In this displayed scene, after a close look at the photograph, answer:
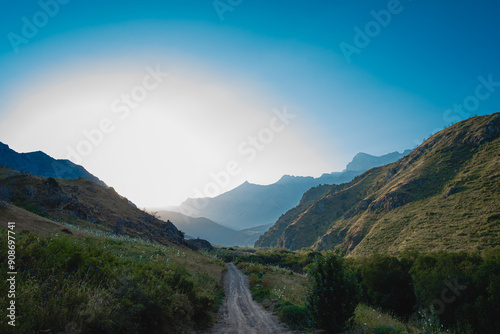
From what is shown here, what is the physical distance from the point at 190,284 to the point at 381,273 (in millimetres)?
26082

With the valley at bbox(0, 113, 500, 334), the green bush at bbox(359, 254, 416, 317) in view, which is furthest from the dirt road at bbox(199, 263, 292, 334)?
the green bush at bbox(359, 254, 416, 317)

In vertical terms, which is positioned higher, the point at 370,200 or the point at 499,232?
the point at 370,200

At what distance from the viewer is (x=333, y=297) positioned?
32.4 feet

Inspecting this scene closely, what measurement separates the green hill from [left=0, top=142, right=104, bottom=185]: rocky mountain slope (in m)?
134

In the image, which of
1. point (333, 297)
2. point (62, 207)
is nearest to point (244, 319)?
point (333, 297)

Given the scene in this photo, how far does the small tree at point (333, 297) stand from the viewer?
388 inches

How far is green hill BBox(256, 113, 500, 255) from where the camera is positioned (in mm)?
47969

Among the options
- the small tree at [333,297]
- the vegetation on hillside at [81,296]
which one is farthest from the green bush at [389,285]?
the vegetation on hillside at [81,296]

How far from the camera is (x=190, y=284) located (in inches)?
486

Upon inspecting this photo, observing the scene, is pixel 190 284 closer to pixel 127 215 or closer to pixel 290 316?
pixel 290 316

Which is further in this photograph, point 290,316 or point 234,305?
point 234,305

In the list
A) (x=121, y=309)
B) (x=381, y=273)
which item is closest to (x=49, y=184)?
(x=121, y=309)
